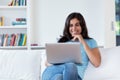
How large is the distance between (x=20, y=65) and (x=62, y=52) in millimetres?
919

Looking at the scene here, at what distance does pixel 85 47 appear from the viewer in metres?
2.14

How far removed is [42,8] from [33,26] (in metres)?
0.36

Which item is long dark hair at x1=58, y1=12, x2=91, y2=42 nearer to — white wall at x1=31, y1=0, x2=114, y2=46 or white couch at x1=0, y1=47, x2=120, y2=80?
white couch at x1=0, y1=47, x2=120, y2=80

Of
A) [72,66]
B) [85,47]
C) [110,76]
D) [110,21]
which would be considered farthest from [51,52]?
[110,21]

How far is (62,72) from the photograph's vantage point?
1838 millimetres

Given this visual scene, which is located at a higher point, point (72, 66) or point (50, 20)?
point (50, 20)

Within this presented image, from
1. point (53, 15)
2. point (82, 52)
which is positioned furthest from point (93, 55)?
point (53, 15)

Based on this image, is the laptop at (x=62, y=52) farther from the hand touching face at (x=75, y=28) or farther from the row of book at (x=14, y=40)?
the row of book at (x=14, y=40)

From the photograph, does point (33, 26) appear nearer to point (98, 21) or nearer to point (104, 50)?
point (98, 21)

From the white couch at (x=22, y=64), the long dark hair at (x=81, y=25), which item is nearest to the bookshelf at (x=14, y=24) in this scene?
the white couch at (x=22, y=64)

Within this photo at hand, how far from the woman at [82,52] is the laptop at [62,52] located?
63mm

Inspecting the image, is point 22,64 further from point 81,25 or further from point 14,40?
point 14,40

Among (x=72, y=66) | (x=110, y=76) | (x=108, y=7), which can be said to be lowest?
(x=110, y=76)

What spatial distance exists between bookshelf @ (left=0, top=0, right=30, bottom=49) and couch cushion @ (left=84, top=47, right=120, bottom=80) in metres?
1.87
